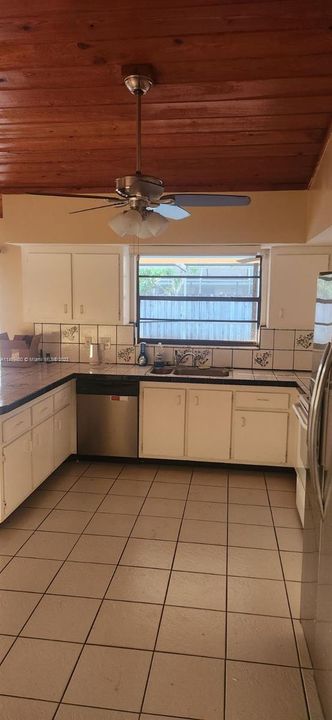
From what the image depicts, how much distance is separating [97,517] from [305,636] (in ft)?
5.47

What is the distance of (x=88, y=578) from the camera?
8.92 ft

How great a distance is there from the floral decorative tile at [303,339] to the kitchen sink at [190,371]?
28.4 inches

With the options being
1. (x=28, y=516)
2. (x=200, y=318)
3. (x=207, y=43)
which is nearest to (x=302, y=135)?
(x=207, y=43)

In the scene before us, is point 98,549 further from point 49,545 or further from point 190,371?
point 190,371

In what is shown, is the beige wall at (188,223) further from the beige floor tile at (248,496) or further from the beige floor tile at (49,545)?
the beige floor tile at (49,545)

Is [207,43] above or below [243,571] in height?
above

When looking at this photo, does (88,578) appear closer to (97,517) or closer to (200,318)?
(97,517)

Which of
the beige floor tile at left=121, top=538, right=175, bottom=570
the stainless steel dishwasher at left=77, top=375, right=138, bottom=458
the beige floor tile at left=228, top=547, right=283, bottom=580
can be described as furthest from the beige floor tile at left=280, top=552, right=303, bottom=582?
the stainless steel dishwasher at left=77, top=375, right=138, bottom=458

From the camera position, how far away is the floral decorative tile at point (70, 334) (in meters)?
4.86

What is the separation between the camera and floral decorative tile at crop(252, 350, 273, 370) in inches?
183

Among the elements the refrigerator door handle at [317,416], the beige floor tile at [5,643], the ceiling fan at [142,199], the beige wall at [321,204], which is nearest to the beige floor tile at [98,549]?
the beige floor tile at [5,643]

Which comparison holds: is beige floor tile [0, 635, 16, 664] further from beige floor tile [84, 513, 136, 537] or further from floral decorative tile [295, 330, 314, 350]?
floral decorative tile [295, 330, 314, 350]

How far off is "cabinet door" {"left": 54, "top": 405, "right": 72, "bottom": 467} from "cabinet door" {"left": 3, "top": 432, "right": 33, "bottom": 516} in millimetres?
542

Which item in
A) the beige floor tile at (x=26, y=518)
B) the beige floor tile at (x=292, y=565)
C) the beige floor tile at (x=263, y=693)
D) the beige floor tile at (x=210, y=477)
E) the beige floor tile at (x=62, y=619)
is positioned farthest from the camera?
the beige floor tile at (x=210, y=477)
